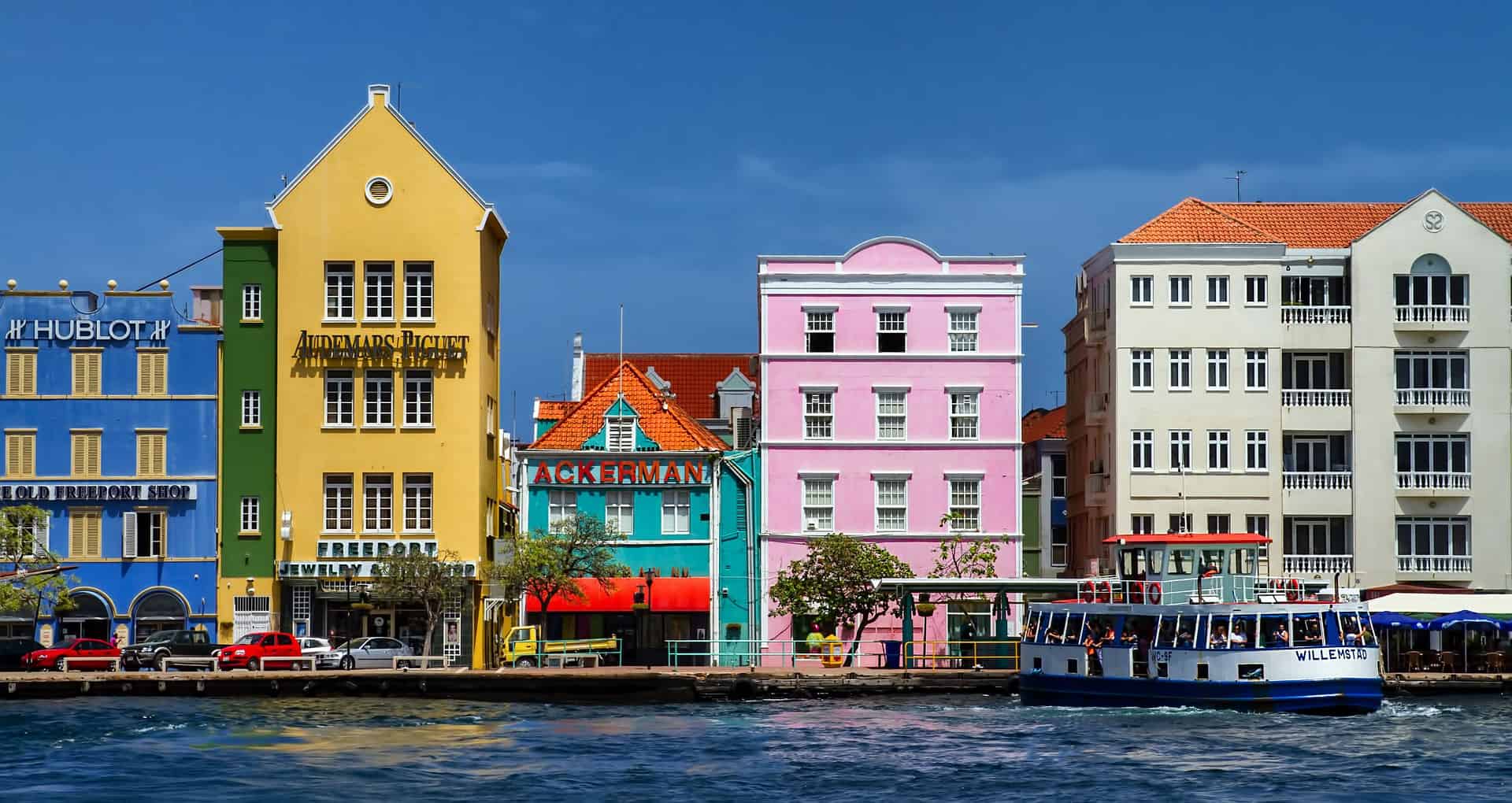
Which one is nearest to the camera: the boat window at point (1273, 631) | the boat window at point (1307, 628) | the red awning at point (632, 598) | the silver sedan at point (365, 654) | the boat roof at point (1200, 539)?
the boat window at point (1273, 631)

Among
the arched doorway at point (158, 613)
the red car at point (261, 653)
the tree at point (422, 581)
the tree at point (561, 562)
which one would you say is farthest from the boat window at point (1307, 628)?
the arched doorway at point (158, 613)

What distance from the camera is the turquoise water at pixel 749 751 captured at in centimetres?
4672

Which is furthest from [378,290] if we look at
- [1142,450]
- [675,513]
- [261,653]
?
[1142,450]

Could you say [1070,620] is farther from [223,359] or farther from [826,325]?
[223,359]

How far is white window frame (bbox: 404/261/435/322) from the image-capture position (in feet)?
255

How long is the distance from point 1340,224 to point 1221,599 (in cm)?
2531

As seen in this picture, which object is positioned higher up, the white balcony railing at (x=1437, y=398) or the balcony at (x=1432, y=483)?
the white balcony railing at (x=1437, y=398)

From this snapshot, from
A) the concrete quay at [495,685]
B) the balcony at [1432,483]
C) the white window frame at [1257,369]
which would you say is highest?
the white window frame at [1257,369]

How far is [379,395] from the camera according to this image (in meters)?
77.6

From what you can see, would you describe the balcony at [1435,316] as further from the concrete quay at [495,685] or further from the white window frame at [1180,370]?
the concrete quay at [495,685]

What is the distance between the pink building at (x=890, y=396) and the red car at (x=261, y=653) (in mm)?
18426

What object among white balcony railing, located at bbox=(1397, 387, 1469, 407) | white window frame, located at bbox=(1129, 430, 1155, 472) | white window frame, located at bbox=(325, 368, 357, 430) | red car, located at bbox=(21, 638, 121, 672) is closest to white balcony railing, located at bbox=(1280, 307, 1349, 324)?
white balcony railing, located at bbox=(1397, 387, 1469, 407)

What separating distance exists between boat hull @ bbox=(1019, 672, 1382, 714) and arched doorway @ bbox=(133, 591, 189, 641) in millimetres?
32084

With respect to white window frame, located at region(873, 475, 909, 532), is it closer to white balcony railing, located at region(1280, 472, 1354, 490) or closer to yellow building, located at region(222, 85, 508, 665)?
white balcony railing, located at region(1280, 472, 1354, 490)
